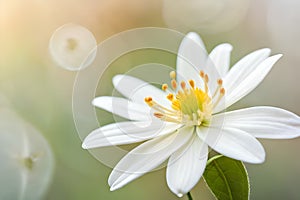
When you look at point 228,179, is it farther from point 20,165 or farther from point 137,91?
point 20,165

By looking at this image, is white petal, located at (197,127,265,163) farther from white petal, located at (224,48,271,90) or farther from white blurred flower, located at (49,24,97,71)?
white blurred flower, located at (49,24,97,71)

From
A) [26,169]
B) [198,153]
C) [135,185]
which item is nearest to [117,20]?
[135,185]

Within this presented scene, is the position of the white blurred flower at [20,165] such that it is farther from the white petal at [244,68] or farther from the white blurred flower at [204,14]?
the white blurred flower at [204,14]

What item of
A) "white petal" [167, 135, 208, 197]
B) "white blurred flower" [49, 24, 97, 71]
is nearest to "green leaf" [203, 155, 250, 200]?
"white petal" [167, 135, 208, 197]

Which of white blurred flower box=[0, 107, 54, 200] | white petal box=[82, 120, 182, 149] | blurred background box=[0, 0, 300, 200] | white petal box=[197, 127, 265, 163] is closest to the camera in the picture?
white petal box=[197, 127, 265, 163]

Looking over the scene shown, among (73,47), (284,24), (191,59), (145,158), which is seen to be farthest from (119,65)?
(145,158)

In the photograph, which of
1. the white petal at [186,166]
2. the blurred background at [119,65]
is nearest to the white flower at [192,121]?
the white petal at [186,166]

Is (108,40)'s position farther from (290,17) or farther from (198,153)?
(198,153)

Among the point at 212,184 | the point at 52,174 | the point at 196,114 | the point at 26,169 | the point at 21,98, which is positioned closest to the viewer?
the point at 212,184
